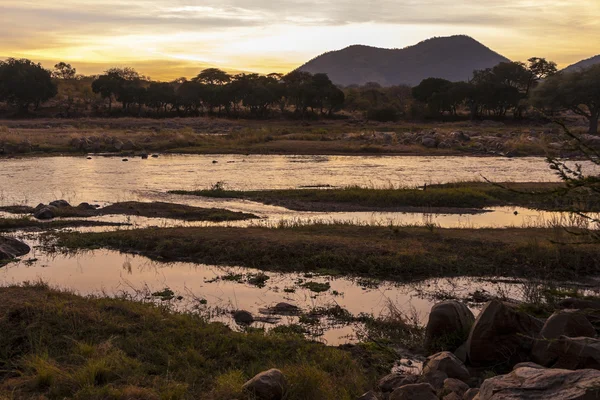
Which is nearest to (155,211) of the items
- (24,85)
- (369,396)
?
(369,396)

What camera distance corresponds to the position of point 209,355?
28.3 ft

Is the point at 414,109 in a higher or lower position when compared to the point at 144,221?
higher

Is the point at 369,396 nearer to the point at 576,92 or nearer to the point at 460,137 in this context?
the point at 460,137

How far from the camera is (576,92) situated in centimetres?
6388

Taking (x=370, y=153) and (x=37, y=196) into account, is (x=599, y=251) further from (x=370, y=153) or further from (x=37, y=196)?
Result: (x=370, y=153)

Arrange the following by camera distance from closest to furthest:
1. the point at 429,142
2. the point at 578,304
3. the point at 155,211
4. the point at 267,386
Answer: the point at 267,386
the point at 578,304
the point at 155,211
the point at 429,142

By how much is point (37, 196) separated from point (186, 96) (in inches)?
2744

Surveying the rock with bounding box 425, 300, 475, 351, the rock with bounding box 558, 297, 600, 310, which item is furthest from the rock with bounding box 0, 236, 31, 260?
the rock with bounding box 558, 297, 600, 310

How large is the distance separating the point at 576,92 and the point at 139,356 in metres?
65.8

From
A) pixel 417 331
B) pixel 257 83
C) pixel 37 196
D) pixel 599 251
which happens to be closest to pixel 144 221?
pixel 37 196

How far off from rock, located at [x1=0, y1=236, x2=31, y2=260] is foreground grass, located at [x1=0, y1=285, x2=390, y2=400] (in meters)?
5.70

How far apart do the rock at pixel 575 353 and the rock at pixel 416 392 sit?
5.09ft

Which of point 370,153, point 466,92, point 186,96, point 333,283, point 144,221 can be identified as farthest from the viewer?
point 186,96

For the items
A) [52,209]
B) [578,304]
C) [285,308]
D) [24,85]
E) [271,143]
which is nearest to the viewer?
[578,304]
